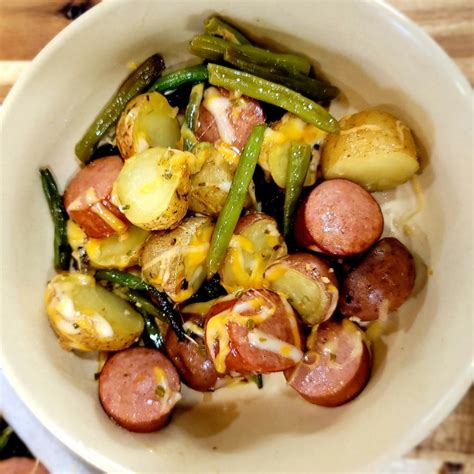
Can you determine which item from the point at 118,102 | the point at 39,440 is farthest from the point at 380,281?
the point at 39,440

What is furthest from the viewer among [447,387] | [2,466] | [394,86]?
[2,466]

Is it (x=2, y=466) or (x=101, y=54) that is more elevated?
(x=101, y=54)

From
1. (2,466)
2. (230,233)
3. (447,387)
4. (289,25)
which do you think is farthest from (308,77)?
(2,466)

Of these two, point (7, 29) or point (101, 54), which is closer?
point (101, 54)

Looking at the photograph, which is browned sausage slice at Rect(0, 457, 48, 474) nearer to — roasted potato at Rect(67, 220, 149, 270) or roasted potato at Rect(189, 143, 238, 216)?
roasted potato at Rect(67, 220, 149, 270)

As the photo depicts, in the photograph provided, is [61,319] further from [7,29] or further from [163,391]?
[7,29]

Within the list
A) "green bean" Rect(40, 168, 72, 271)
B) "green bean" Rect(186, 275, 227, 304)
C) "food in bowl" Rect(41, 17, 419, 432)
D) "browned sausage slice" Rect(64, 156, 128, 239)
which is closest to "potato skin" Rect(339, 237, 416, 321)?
"food in bowl" Rect(41, 17, 419, 432)

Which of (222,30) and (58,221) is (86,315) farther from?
(222,30)
